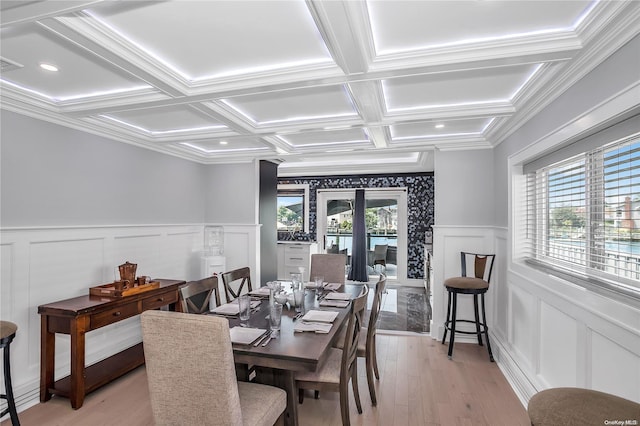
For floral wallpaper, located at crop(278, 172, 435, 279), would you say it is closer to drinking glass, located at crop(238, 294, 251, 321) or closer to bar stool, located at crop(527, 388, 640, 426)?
drinking glass, located at crop(238, 294, 251, 321)

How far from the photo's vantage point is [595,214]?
2074 mm

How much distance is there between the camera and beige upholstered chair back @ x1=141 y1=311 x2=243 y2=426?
4.85 ft

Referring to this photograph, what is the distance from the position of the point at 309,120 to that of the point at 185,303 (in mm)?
1945

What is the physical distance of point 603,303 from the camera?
172cm

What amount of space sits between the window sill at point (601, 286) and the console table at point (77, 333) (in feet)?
11.3

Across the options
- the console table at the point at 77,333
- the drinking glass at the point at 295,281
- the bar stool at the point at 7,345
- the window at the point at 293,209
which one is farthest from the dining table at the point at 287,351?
the window at the point at 293,209

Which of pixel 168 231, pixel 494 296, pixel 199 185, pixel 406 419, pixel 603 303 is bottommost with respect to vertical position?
pixel 406 419

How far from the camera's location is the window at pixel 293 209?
750cm

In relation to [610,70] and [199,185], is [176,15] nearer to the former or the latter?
[610,70]

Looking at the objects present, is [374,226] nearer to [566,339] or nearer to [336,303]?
[336,303]

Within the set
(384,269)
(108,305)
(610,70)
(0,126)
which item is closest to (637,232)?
(610,70)

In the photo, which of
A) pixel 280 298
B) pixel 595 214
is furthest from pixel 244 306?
pixel 595 214

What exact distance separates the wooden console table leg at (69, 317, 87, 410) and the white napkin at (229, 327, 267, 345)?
137cm

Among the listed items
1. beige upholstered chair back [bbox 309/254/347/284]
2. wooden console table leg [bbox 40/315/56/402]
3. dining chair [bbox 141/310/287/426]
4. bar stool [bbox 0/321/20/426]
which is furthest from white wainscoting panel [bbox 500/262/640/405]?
wooden console table leg [bbox 40/315/56/402]
